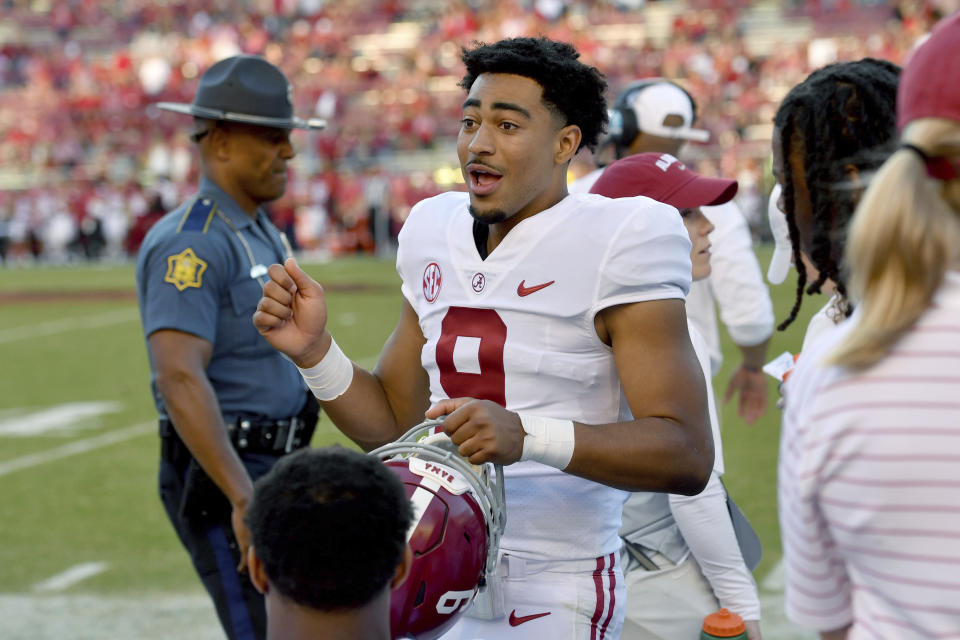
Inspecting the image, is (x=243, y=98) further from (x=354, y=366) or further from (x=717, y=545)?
(x=717, y=545)

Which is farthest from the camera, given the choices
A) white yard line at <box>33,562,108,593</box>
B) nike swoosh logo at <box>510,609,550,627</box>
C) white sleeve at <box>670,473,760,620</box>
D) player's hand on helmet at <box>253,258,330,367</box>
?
white yard line at <box>33,562,108,593</box>

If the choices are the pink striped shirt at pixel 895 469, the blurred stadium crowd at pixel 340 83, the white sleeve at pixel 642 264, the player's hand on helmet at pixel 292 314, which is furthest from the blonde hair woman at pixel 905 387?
the blurred stadium crowd at pixel 340 83

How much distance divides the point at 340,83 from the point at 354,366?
25.8 m

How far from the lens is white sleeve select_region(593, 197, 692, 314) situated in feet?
7.17

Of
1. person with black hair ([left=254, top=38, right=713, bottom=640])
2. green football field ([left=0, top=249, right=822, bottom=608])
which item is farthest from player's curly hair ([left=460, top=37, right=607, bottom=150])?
green football field ([left=0, top=249, right=822, bottom=608])

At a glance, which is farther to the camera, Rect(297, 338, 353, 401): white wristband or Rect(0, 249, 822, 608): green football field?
Rect(0, 249, 822, 608): green football field

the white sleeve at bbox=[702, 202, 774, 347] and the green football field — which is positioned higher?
the white sleeve at bbox=[702, 202, 774, 347]

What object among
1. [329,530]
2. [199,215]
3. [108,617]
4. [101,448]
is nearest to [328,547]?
[329,530]

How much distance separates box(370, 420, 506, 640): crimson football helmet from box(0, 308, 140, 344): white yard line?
1182 cm

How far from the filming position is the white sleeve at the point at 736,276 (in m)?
4.36

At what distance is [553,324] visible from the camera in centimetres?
225

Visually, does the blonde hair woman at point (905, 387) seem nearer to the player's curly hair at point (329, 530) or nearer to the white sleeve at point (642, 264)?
the player's curly hair at point (329, 530)

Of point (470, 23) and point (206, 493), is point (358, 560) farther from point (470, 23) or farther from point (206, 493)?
point (470, 23)

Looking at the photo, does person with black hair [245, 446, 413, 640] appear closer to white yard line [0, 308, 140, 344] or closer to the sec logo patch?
the sec logo patch
